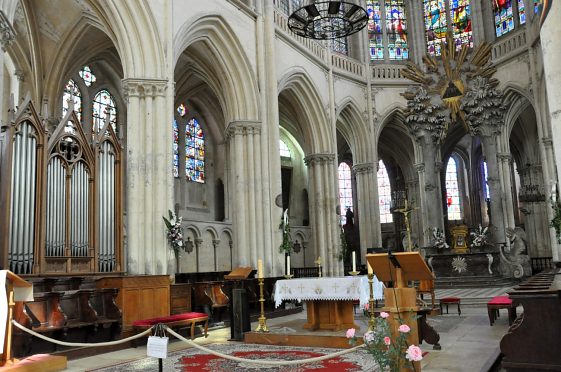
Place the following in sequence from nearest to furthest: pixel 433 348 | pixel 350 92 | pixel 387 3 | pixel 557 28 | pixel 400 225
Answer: pixel 557 28 < pixel 433 348 < pixel 350 92 < pixel 387 3 < pixel 400 225

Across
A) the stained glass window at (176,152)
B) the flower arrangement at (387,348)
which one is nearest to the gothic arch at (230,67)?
the stained glass window at (176,152)

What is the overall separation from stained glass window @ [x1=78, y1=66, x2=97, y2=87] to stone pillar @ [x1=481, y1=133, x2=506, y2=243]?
1476cm

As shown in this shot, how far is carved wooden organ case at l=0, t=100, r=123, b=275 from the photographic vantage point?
8523mm

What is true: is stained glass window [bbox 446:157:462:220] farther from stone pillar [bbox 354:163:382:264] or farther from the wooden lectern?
the wooden lectern

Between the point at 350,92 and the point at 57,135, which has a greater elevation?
the point at 350,92

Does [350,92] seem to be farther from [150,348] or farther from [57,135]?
[150,348]

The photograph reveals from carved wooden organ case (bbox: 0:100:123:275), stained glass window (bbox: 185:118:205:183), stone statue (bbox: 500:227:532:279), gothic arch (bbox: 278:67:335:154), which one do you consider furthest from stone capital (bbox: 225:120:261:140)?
stone statue (bbox: 500:227:532:279)

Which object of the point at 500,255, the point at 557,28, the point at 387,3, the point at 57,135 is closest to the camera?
the point at 557,28

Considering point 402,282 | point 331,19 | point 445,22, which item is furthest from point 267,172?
point 445,22

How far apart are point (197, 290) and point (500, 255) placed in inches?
502

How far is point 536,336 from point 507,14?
2201 cm

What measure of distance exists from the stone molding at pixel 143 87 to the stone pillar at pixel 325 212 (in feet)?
32.7

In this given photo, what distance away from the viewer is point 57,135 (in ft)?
31.2

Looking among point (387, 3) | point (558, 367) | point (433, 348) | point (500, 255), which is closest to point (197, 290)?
point (433, 348)
